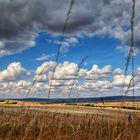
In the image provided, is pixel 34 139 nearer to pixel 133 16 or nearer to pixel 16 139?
pixel 16 139

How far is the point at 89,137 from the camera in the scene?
6.79m

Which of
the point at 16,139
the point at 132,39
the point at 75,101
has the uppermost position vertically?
the point at 132,39

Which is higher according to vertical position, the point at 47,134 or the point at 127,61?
the point at 127,61

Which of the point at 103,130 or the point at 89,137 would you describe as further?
the point at 103,130

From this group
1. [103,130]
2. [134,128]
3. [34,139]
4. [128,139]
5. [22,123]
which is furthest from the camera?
[22,123]

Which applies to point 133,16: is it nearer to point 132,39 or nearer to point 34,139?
point 132,39

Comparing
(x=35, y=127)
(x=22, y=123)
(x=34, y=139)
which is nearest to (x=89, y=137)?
(x=34, y=139)

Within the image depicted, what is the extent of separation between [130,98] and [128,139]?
49.4 inches

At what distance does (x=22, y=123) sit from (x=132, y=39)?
11.6ft

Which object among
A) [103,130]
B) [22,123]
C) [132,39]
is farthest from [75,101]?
[132,39]

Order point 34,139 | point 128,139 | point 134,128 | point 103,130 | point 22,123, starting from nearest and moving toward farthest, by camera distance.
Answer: point 34,139 < point 128,139 < point 134,128 < point 103,130 < point 22,123

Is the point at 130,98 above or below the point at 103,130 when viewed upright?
above

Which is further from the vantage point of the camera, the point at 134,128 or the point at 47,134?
the point at 134,128

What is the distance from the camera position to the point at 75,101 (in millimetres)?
8273
